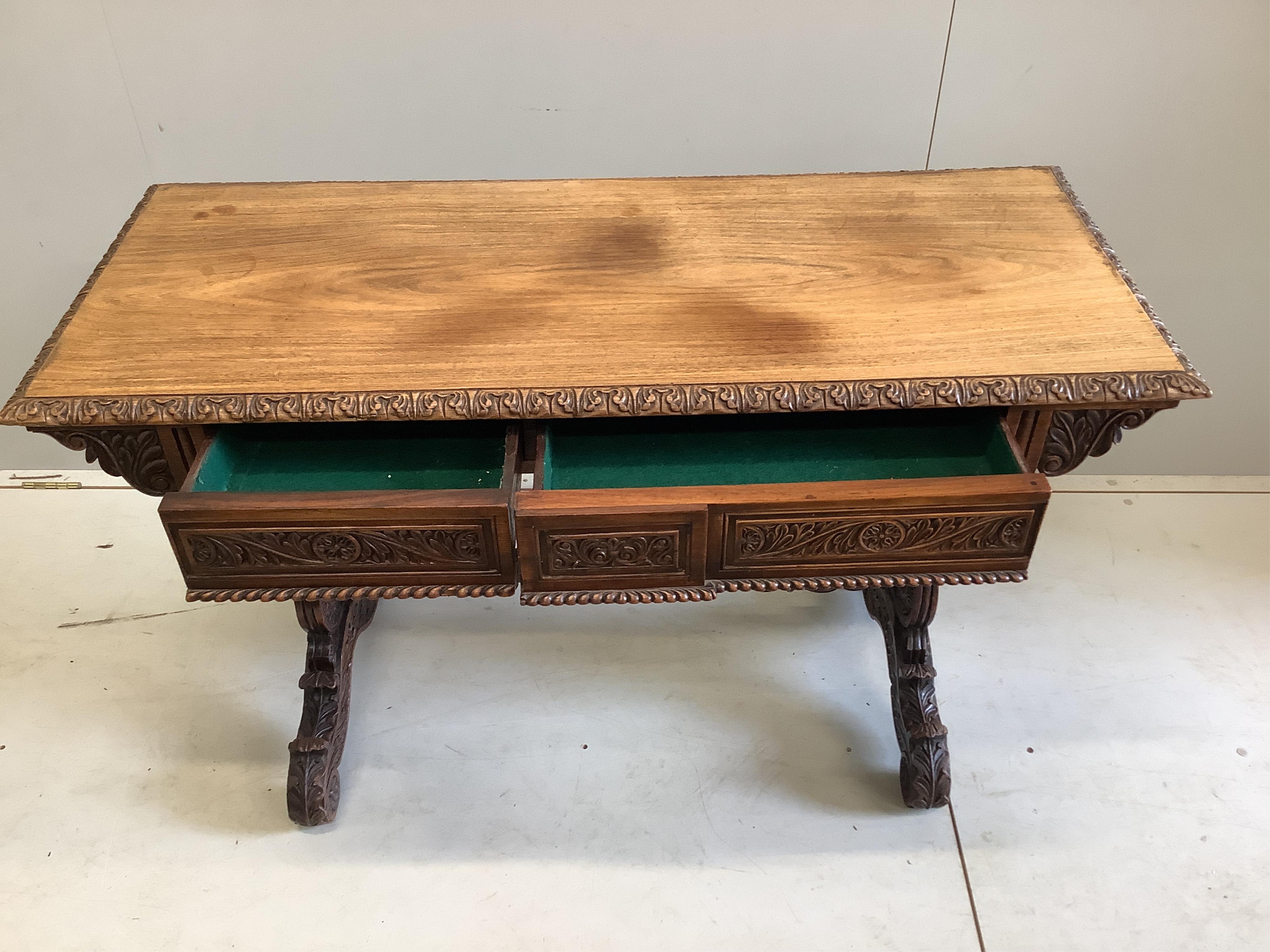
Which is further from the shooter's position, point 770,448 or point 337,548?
point 770,448

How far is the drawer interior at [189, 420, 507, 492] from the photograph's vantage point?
109 cm

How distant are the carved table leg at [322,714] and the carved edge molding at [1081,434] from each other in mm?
909

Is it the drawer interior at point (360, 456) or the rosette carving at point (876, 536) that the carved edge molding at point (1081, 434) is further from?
the drawer interior at point (360, 456)

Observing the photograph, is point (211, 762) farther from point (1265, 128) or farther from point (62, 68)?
point (1265, 128)

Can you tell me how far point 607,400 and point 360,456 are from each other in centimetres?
36

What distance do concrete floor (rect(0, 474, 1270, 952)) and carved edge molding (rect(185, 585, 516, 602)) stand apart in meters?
0.45

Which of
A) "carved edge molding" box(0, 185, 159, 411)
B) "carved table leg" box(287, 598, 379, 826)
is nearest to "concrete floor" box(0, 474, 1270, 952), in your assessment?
"carved table leg" box(287, 598, 379, 826)

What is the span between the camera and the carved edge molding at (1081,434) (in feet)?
3.36

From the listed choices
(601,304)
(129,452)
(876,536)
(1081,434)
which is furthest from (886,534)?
(129,452)

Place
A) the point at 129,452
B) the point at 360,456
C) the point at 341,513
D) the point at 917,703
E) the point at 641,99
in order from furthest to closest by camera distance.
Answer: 1. the point at 641,99
2. the point at 917,703
3. the point at 360,456
4. the point at 129,452
5. the point at 341,513

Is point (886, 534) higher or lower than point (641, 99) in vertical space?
lower

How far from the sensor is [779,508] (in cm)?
93

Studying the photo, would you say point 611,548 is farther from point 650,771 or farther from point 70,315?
point 70,315

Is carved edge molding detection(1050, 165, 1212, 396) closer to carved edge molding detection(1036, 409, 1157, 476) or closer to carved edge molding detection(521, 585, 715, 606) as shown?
carved edge molding detection(1036, 409, 1157, 476)
